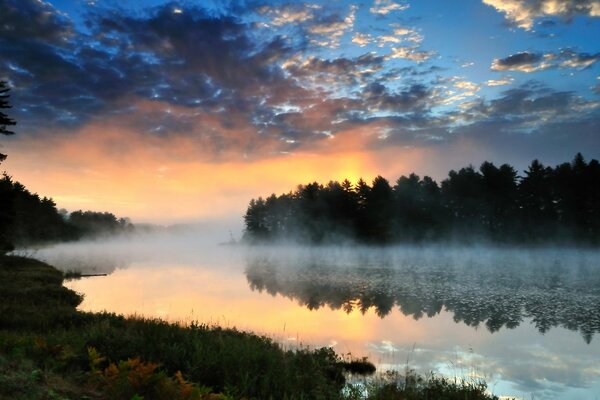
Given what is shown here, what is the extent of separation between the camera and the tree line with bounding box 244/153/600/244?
7881 centimetres

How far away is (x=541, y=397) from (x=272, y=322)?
45.1 ft

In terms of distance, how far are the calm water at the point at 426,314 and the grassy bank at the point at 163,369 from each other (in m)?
3.02

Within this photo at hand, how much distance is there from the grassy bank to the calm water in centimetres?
302

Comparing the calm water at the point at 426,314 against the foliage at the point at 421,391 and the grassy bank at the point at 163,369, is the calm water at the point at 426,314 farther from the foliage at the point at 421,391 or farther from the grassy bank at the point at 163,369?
the grassy bank at the point at 163,369

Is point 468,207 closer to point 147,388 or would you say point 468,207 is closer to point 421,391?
point 421,391

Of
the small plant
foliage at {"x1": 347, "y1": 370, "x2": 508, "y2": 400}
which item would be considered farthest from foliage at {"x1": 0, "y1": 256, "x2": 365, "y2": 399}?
foliage at {"x1": 347, "y1": 370, "x2": 508, "y2": 400}

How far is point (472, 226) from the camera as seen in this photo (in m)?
92.2

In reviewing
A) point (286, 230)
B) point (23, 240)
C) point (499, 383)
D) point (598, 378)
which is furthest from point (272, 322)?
point (286, 230)

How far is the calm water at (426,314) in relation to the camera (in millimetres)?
14898

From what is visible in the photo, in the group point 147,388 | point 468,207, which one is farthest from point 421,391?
point 468,207

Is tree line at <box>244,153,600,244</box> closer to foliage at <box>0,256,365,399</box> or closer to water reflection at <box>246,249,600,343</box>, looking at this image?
water reflection at <box>246,249,600,343</box>

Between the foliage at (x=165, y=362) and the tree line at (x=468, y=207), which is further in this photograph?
the tree line at (x=468, y=207)

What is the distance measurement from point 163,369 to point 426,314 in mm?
17965

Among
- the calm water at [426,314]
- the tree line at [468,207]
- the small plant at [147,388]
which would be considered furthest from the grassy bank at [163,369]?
the tree line at [468,207]
